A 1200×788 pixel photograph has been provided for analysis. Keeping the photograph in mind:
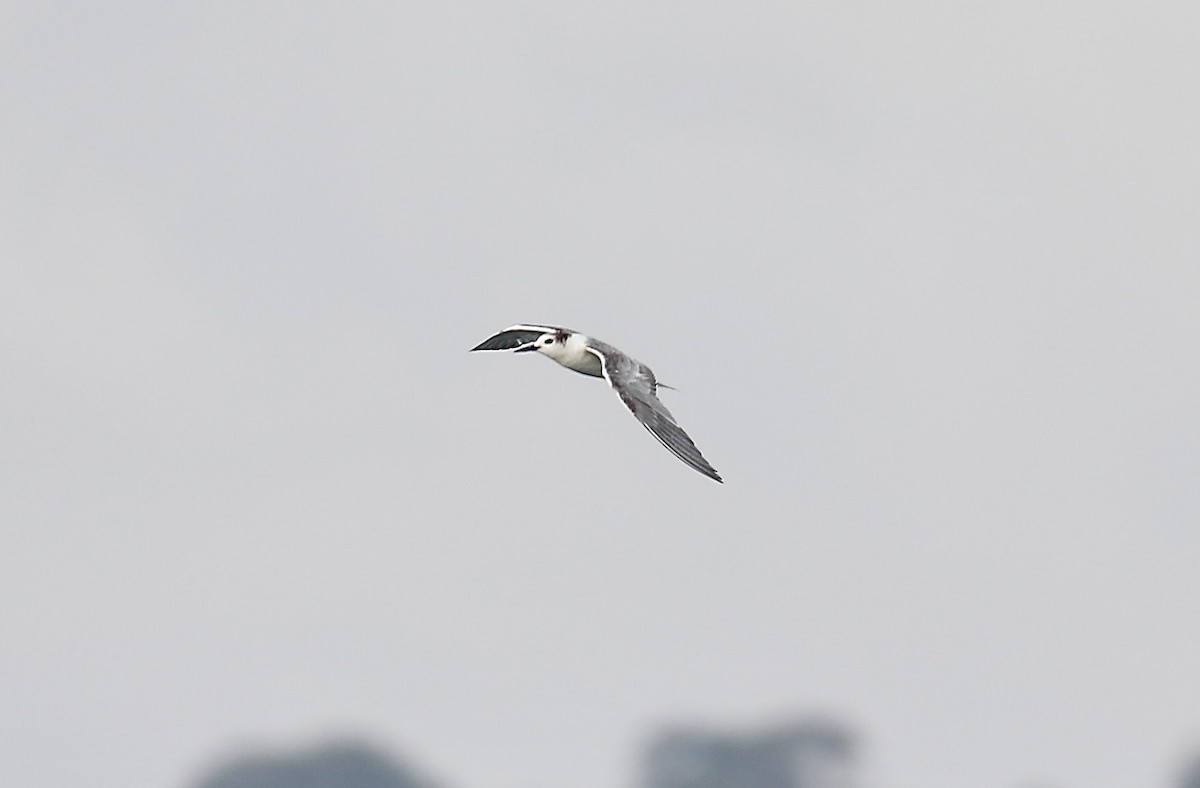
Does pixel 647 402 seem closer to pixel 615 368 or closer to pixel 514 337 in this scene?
pixel 615 368

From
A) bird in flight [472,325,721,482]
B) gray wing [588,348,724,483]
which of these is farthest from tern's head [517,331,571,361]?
gray wing [588,348,724,483]

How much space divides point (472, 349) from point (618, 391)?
8662mm

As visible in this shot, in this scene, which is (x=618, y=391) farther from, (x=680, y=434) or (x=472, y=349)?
(x=472, y=349)

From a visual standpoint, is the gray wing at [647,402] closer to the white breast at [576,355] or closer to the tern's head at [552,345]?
the white breast at [576,355]

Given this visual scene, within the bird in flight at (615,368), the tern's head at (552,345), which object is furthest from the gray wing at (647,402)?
the tern's head at (552,345)

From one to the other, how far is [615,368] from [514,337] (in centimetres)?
663

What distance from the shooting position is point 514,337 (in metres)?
61.6

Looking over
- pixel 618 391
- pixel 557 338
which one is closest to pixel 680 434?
pixel 618 391

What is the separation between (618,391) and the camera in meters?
53.5

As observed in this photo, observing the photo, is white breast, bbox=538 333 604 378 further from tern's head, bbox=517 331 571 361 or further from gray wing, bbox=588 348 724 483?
gray wing, bbox=588 348 724 483

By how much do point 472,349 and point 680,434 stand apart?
11.6 metres

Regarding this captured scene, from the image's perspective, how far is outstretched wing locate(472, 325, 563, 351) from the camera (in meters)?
60.4

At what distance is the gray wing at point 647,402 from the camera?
49.3 m

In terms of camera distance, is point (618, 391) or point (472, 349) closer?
point (618, 391)
